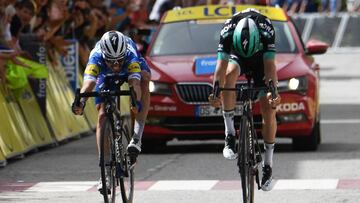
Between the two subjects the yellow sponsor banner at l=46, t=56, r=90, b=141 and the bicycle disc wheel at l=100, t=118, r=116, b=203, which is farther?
the yellow sponsor banner at l=46, t=56, r=90, b=141

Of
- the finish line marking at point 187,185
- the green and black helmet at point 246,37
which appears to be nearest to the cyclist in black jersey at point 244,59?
the green and black helmet at point 246,37

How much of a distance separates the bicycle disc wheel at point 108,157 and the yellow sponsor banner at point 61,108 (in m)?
7.17

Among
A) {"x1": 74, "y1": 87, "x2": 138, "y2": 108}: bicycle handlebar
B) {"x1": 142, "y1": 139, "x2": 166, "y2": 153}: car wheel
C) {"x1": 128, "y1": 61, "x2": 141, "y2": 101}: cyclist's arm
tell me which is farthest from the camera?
{"x1": 142, "y1": 139, "x2": 166, "y2": 153}: car wheel

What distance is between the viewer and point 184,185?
13750 mm

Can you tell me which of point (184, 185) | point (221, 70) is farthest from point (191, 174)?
point (221, 70)

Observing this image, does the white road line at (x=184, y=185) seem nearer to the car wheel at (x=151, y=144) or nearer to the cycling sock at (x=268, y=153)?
the cycling sock at (x=268, y=153)

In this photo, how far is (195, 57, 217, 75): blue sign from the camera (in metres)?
16.6

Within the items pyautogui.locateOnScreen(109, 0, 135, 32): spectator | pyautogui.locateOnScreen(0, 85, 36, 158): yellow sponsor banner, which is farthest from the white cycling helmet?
pyautogui.locateOnScreen(109, 0, 135, 32): spectator

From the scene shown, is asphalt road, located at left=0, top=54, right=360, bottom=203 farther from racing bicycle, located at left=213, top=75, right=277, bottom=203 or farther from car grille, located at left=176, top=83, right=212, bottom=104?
racing bicycle, located at left=213, top=75, right=277, bottom=203

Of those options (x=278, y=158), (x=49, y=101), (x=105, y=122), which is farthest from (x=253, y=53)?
(x=49, y=101)

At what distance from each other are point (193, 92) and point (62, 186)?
305cm

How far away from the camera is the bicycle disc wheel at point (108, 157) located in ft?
37.2

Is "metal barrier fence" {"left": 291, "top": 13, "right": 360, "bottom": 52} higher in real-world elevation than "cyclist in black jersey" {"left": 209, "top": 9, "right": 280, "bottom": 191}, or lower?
lower

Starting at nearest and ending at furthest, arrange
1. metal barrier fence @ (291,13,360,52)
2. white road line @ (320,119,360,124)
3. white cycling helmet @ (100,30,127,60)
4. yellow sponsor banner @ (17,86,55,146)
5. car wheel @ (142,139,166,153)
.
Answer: white cycling helmet @ (100,30,127,60) < car wheel @ (142,139,166,153) < yellow sponsor banner @ (17,86,55,146) < white road line @ (320,119,360,124) < metal barrier fence @ (291,13,360,52)
